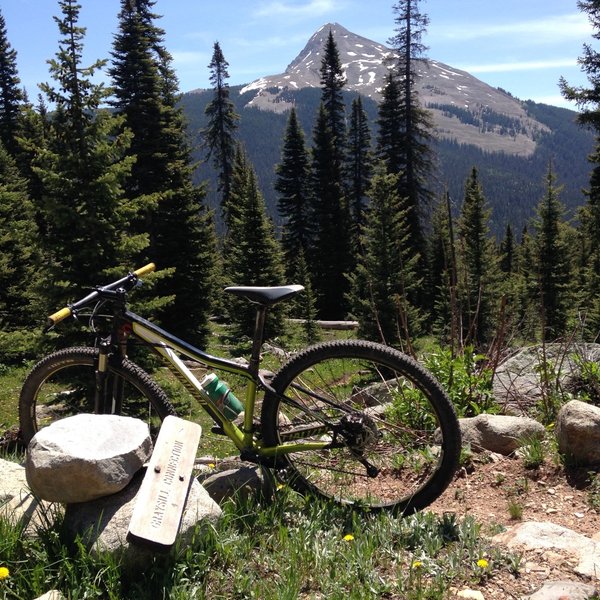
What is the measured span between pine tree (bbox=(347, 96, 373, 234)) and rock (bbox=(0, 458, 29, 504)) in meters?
42.2

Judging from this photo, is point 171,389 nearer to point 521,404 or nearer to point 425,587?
point 521,404

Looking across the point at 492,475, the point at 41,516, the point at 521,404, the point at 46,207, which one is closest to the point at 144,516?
the point at 41,516

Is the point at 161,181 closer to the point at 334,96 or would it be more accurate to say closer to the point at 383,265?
the point at 383,265

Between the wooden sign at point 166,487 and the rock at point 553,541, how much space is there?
1780 mm

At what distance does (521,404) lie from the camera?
222 inches

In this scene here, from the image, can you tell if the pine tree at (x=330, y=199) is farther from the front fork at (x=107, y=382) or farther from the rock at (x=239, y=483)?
the rock at (x=239, y=483)

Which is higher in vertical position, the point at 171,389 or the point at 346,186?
the point at 346,186

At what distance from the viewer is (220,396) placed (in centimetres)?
365

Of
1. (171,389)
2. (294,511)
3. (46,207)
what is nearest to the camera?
(294,511)

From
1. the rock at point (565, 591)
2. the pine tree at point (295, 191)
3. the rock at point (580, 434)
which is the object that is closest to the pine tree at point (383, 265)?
the rock at point (580, 434)

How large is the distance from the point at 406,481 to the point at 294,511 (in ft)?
4.27

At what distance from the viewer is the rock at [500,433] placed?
4703mm

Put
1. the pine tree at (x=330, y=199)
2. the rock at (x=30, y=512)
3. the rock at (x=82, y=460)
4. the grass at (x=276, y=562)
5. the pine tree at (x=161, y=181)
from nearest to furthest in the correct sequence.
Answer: the grass at (x=276, y=562) → the rock at (x=82, y=460) → the rock at (x=30, y=512) → the pine tree at (x=161, y=181) → the pine tree at (x=330, y=199)

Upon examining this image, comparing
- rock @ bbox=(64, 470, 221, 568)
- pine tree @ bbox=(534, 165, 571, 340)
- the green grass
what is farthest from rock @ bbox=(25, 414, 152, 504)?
pine tree @ bbox=(534, 165, 571, 340)
